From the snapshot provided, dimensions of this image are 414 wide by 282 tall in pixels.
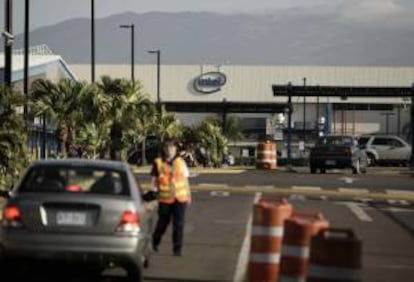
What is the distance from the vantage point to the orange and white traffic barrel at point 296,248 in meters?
9.21

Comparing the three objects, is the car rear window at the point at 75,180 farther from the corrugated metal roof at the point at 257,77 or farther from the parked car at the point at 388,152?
the corrugated metal roof at the point at 257,77

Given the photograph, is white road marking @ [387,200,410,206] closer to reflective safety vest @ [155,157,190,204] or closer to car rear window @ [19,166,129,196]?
reflective safety vest @ [155,157,190,204]

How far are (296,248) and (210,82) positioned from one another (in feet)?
338

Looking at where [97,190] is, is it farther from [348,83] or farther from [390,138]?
[348,83]

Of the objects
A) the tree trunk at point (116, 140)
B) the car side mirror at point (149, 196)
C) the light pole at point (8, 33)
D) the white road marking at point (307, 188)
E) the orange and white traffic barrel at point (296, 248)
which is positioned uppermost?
the light pole at point (8, 33)

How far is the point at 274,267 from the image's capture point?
1077 centimetres

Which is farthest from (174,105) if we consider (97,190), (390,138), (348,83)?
(97,190)

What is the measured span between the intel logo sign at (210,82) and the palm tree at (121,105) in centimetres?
7148

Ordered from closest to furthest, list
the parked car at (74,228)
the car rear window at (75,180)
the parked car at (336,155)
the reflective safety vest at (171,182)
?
the parked car at (74,228)
the car rear window at (75,180)
the reflective safety vest at (171,182)
the parked car at (336,155)

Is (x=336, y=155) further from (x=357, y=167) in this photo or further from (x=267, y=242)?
(x=267, y=242)

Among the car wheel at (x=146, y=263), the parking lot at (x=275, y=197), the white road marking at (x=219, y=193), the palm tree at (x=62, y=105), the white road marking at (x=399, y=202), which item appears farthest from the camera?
the palm tree at (x=62, y=105)

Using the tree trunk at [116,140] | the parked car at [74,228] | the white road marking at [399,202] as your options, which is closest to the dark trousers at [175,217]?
the parked car at [74,228]

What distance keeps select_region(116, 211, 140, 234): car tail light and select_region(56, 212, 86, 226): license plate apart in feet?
1.30

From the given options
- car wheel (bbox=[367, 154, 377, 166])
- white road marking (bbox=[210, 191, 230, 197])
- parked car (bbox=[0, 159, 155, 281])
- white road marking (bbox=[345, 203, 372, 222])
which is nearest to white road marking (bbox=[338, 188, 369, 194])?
white road marking (bbox=[210, 191, 230, 197])
